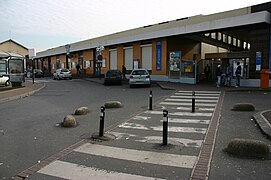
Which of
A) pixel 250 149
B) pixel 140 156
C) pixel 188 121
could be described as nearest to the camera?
pixel 250 149

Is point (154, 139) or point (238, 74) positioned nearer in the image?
point (154, 139)

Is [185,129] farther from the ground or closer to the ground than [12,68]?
closer to the ground

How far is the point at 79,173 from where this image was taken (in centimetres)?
459

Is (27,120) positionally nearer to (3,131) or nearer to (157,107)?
(3,131)

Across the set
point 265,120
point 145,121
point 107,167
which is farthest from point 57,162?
point 265,120

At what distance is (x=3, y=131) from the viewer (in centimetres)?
770

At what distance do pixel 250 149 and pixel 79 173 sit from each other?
337 cm

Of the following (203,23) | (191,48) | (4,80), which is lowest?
(4,80)

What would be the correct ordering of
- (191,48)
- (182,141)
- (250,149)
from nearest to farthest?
1. (250,149)
2. (182,141)
3. (191,48)

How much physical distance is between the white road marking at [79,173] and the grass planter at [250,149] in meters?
2.05

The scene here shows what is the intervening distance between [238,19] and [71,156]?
714 inches

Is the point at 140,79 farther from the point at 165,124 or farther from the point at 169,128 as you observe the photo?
the point at 165,124

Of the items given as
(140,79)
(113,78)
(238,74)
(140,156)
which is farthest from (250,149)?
(113,78)

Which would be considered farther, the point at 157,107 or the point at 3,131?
the point at 157,107
